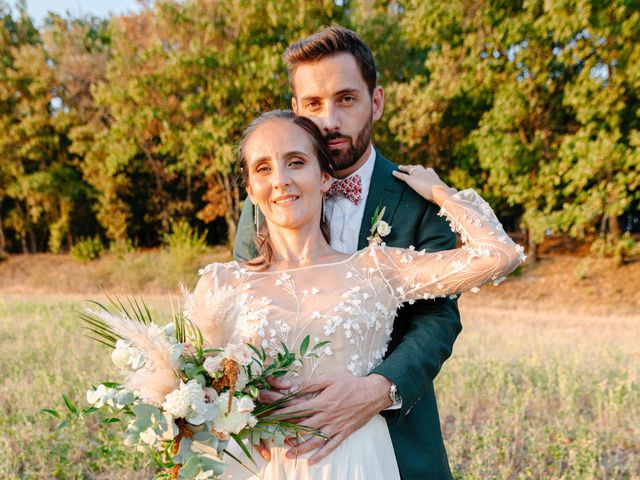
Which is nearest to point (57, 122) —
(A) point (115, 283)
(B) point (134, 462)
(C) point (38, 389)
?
(A) point (115, 283)

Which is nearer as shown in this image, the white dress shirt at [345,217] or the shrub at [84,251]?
the white dress shirt at [345,217]

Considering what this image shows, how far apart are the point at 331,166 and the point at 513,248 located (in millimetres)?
871

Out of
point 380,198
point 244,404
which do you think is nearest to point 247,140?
point 380,198

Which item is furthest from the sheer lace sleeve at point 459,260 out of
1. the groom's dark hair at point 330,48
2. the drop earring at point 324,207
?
the groom's dark hair at point 330,48

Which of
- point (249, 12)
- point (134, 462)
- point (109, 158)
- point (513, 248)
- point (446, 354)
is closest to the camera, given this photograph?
point (513, 248)

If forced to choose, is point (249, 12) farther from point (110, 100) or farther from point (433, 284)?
point (433, 284)

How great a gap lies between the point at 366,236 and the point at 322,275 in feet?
1.21

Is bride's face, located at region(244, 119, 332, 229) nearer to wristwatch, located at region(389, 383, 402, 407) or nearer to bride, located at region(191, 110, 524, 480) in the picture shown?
bride, located at region(191, 110, 524, 480)

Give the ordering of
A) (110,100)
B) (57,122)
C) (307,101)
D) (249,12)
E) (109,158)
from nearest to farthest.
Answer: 1. (307,101)
2. (249,12)
3. (110,100)
4. (109,158)
5. (57,122)

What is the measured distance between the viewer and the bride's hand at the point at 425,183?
2449 millimetres

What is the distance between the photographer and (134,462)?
4379 mm

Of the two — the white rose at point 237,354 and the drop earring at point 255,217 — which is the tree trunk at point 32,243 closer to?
the drop earring at point 255,217

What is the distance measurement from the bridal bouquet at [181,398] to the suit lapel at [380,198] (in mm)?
901

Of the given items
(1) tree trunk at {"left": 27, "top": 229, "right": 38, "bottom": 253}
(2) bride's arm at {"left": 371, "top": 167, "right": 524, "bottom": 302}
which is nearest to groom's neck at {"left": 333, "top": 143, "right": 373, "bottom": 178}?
(2) bride's arm at {"left": 371, "top": 167, "right": 524, "bottom": 302}
